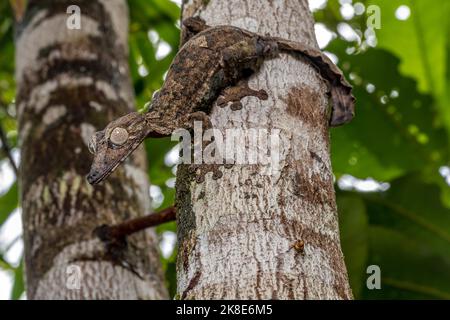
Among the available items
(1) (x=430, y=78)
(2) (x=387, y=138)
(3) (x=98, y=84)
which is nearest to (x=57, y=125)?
(3) (x=98, y=84)

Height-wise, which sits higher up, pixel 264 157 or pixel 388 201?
pixel 388 201

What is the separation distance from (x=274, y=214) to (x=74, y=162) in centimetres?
153

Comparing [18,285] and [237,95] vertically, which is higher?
[18,285]

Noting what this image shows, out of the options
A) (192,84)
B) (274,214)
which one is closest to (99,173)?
(192,84)

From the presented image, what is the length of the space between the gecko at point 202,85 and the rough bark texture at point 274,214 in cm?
4

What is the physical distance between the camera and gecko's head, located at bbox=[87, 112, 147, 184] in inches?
74.0

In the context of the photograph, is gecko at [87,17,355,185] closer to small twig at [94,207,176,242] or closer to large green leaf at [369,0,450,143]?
small twig at [94,207,176,242]

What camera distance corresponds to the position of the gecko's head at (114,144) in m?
1.88

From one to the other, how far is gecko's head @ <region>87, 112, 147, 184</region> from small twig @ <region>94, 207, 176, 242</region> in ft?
1.91

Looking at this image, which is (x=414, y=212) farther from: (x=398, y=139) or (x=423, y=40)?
(x=423, y=40)

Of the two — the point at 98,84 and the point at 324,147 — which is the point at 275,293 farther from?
the point at 98,84

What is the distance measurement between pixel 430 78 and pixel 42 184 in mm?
2116

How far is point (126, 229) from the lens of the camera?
260 centimetres

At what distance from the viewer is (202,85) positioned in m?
1.87
